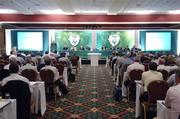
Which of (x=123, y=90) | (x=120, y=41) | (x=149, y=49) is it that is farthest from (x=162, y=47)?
(x=123, y=90)

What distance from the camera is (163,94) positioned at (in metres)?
4.83

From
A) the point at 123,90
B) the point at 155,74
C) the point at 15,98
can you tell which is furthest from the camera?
the point at 123,90

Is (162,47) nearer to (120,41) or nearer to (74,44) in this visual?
(120,41)

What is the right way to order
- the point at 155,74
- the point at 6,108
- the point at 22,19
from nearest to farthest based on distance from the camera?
the point at 6,108
the point at 155,74
the point at 22,19

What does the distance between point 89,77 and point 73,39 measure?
1186cm

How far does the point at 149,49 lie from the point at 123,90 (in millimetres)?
15390

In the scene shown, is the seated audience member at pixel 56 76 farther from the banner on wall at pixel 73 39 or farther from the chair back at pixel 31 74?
the banner on wall at pixel 73 39

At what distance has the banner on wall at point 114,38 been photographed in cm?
2391

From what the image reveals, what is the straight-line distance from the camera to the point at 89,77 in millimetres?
12508

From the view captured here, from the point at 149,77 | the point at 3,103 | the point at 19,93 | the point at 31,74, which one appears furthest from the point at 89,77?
the point at 3,103

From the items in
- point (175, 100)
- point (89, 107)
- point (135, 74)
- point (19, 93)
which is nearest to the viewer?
point (175, 100)

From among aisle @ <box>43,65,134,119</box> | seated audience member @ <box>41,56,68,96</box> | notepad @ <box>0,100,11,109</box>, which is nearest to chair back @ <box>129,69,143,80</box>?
aisle @ <box>43,65,134,119</box>

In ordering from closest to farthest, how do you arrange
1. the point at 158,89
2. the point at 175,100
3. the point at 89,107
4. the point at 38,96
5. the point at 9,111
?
the point at 175,100, the point at 9,111, the point at 158,89, the point at 38,96, the point at 89,107

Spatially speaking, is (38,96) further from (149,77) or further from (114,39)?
(114,39)
